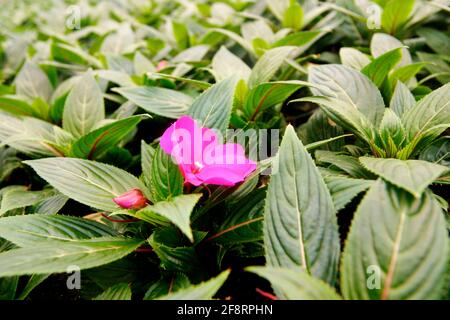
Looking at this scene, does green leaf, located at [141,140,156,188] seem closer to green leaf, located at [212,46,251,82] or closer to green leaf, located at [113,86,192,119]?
green leaf, located at [113,86,192,119]

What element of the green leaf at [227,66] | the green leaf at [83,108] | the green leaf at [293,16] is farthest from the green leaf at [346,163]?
the green leaf at [293,16]

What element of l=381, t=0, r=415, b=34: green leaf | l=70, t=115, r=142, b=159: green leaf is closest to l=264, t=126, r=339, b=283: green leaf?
l=70, t=115, r=142, b=159: green leaf

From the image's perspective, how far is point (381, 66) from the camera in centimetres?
154

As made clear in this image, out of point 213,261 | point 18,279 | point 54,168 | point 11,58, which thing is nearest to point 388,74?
point 213,261

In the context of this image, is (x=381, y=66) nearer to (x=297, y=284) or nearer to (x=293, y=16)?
(x=293, y=16)

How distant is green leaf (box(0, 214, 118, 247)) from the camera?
111 centimetres

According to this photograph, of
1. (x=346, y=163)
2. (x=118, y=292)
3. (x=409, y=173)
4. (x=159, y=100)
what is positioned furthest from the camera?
(x=159, y=100)

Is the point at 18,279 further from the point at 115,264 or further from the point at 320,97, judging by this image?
the point at 320,97

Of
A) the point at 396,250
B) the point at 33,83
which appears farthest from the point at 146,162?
the point at 33,83

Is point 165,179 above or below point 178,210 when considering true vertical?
above

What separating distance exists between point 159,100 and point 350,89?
74 cm

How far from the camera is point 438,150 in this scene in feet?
4.28

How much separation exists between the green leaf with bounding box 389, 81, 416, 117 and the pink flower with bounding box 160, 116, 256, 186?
60 centimetres

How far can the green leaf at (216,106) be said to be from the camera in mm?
1312
